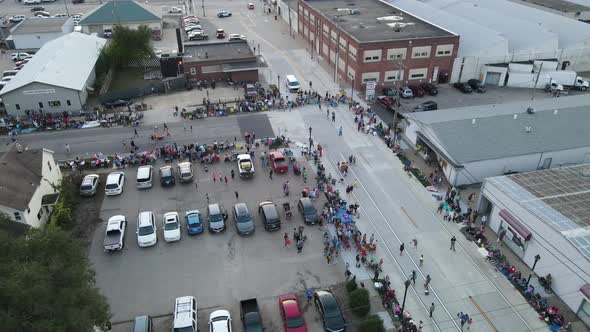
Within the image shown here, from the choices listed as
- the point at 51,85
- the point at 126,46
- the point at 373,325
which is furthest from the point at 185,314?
the point at 126,46

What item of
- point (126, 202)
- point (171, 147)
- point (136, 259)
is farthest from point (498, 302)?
point (171, 147)

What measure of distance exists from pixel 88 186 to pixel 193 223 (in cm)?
950

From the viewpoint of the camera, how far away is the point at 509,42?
5688cm

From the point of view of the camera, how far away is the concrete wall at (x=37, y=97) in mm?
44188

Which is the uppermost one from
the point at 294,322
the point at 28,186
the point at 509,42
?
the point at 509,42

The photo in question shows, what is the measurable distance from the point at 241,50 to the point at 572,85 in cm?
4097

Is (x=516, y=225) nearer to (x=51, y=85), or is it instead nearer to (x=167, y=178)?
(x=167, y=178)

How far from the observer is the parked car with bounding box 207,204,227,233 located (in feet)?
96.2

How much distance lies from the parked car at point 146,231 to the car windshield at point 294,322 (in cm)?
1100

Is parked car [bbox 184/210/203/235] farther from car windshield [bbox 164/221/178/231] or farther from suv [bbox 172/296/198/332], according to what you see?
suv [bbox 172/296/198/332]

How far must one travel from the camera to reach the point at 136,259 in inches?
1078

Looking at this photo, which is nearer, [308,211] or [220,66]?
[308,211]

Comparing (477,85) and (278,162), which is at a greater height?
(477,85)

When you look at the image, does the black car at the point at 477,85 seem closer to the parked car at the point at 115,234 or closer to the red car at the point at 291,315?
the red car at the point at 291,315
